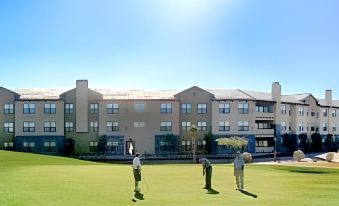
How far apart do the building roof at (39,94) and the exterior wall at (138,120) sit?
24.8 ft

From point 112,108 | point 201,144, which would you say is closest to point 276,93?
point 201,144

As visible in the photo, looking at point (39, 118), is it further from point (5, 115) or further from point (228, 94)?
point (228, 94)

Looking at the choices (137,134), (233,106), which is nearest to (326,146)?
(233,106)

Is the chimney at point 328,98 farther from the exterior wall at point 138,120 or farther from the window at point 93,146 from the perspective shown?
the window at point 93,146

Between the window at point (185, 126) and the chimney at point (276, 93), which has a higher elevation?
the chimney at point (276, 93)

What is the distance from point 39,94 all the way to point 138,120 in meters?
16.3

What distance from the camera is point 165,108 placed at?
7700cm

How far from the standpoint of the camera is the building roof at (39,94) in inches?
2953

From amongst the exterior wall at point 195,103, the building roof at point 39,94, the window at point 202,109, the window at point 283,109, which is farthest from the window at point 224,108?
the building roof at point 39,94

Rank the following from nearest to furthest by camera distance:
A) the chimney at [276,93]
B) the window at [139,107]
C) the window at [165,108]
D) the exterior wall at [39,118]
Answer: the exterior wall at [39,118] < the window at [139,107] < the window at [165,108] < the chimney at [276,93]

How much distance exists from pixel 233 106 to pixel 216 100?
3.17 meters

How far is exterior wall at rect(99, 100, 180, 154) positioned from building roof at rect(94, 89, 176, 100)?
1037 millimetres

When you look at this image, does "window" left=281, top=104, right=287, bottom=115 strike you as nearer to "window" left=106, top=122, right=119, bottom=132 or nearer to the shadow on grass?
"window" left=106, top=122, right=119, bottom=132

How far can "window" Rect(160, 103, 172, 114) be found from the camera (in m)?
76.9
